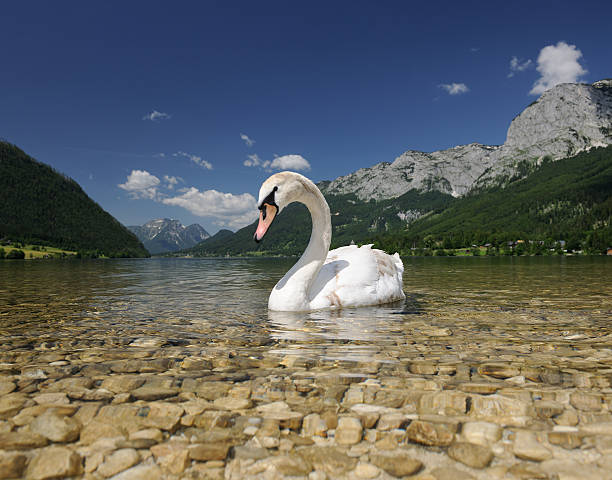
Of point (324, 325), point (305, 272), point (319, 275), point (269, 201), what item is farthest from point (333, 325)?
point (269, 201)

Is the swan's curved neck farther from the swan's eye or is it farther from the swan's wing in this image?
the swan's eye

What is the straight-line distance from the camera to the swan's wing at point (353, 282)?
8.48 meters

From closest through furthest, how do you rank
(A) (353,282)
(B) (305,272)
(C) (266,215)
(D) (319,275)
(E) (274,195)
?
1. (C) (266,215)
2. (E) (274,195)
3. (B) (305,272)
4. (A) (353,282)
5. (D) (319,275)

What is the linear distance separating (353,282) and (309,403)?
5.56m

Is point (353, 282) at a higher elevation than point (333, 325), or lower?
higher

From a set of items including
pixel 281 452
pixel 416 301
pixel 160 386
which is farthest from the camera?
pixel 416 301

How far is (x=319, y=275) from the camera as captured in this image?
9086 mm

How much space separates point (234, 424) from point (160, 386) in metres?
1.26

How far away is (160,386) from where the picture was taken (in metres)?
3.69

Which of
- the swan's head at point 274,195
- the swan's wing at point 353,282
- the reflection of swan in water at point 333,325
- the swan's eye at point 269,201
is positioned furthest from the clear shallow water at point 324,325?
the swan's eye at point 269,201

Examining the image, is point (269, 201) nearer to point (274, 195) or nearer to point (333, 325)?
point (274, 195)

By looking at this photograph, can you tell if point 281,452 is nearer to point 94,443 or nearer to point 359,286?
point 94,443

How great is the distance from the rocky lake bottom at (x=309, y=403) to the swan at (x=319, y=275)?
171 centimetres

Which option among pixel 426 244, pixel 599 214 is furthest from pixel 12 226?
pixel 599 214
